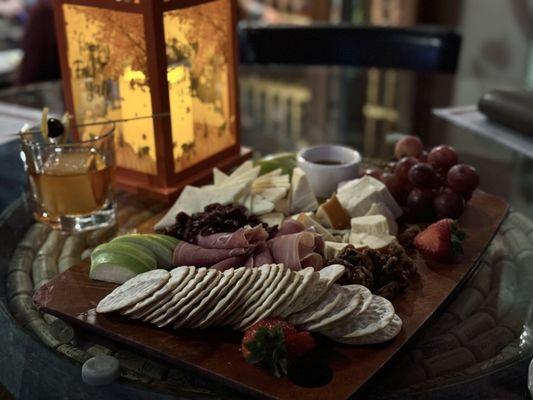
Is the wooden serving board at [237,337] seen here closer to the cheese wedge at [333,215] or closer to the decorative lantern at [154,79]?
the cheese wedge at [333,215]

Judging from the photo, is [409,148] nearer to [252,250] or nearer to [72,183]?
[252,250]

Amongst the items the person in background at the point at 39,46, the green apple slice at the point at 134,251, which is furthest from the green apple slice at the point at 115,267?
the person in background at the point at 39,46

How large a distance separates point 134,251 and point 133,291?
9 cm

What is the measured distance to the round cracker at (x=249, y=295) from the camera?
79cm

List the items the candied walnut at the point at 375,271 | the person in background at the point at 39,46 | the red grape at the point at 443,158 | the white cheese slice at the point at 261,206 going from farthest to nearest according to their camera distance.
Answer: the person in background at the point at 39,46
the red grape at the point at 443,158
the white cheese slice at the point at 261,206
the candied walnut at the point at 375,271

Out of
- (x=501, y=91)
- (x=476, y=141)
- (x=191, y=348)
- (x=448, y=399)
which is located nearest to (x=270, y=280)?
(x=191, y=348)

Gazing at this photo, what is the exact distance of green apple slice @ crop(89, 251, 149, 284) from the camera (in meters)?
0.90

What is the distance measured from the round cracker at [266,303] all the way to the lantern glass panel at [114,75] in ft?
1.52

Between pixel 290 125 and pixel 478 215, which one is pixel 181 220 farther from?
pixel 290 125

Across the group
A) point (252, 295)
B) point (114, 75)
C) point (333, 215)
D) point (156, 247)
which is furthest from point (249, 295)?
point (114, 75)

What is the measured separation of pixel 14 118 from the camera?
161 cm

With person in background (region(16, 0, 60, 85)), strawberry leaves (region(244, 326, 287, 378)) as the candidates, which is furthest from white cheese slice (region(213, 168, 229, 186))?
person in background (region(16, 0, 60, 85))

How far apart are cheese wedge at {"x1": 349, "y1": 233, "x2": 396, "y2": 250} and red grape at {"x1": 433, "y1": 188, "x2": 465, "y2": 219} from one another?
0.15 m

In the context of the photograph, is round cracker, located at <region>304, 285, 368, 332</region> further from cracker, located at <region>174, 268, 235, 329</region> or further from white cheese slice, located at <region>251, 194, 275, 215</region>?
white cheese slice, located at <region>251, 194, 275, 215</region>
